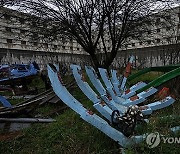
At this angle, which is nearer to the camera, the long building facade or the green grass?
the green grass

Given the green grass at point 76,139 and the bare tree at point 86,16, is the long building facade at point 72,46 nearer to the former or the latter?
the bare tree at point 86,16

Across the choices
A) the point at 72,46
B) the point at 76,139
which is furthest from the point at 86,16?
the point at 72,46

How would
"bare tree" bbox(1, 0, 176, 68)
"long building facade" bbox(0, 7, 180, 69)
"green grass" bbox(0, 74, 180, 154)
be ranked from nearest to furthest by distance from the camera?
"green grass" bbox(0, 74, 180, 154) < "bare tree" bbox(1, 0, 176, 68) < "long building facade" bbox(0, 7, 180, 69)

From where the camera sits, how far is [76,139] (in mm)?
3438

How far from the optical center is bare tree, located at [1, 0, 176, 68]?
9.17 meters

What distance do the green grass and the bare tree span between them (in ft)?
18.6

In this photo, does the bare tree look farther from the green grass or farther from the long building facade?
the green grass

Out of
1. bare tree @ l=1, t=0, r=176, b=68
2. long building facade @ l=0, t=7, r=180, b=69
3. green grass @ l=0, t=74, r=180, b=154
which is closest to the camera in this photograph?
green grass @ l=0, t=74, r=180, b=154

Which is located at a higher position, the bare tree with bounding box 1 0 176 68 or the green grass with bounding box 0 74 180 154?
the bare tree with bounding box 1 0 176 68

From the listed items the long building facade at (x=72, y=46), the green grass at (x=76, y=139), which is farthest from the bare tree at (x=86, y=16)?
the green grass at (x=76, y=139)

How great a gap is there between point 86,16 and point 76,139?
6.92 meters

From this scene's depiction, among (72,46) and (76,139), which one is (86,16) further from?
(72,46)

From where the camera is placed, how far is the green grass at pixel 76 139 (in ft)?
9.60

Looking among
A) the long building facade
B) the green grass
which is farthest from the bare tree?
the green grass
